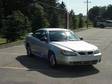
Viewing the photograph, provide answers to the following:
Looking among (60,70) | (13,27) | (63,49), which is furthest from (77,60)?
(13,27)

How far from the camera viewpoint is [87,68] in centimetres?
1198

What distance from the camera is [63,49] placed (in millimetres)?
11461

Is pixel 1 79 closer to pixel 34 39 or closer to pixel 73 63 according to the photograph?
pixel 73 63

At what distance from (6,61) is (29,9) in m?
35.9

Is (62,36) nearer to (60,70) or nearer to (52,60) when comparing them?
(52,60)

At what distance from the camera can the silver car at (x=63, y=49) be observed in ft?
37.1

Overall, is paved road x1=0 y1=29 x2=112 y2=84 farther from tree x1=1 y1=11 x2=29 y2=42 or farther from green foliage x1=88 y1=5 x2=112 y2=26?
green foliage x1=88 y1=5 x2=112 y2=26

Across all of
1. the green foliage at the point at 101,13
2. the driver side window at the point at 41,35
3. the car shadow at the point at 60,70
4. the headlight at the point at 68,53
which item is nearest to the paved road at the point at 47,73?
the car shadow at the point at 60,70

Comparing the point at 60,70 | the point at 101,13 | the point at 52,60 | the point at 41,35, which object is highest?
the point at 41,35

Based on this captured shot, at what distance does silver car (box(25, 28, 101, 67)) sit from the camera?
1130cm

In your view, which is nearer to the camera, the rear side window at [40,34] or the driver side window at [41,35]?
the driver side window at [41,35]

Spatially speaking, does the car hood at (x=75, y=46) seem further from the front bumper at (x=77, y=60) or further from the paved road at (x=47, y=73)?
the paved road at (x=47, y=73)

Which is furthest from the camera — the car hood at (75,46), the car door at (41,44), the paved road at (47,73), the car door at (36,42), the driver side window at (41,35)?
the car door at (36,42)

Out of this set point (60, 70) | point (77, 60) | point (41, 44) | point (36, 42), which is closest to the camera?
point (77, 60)
